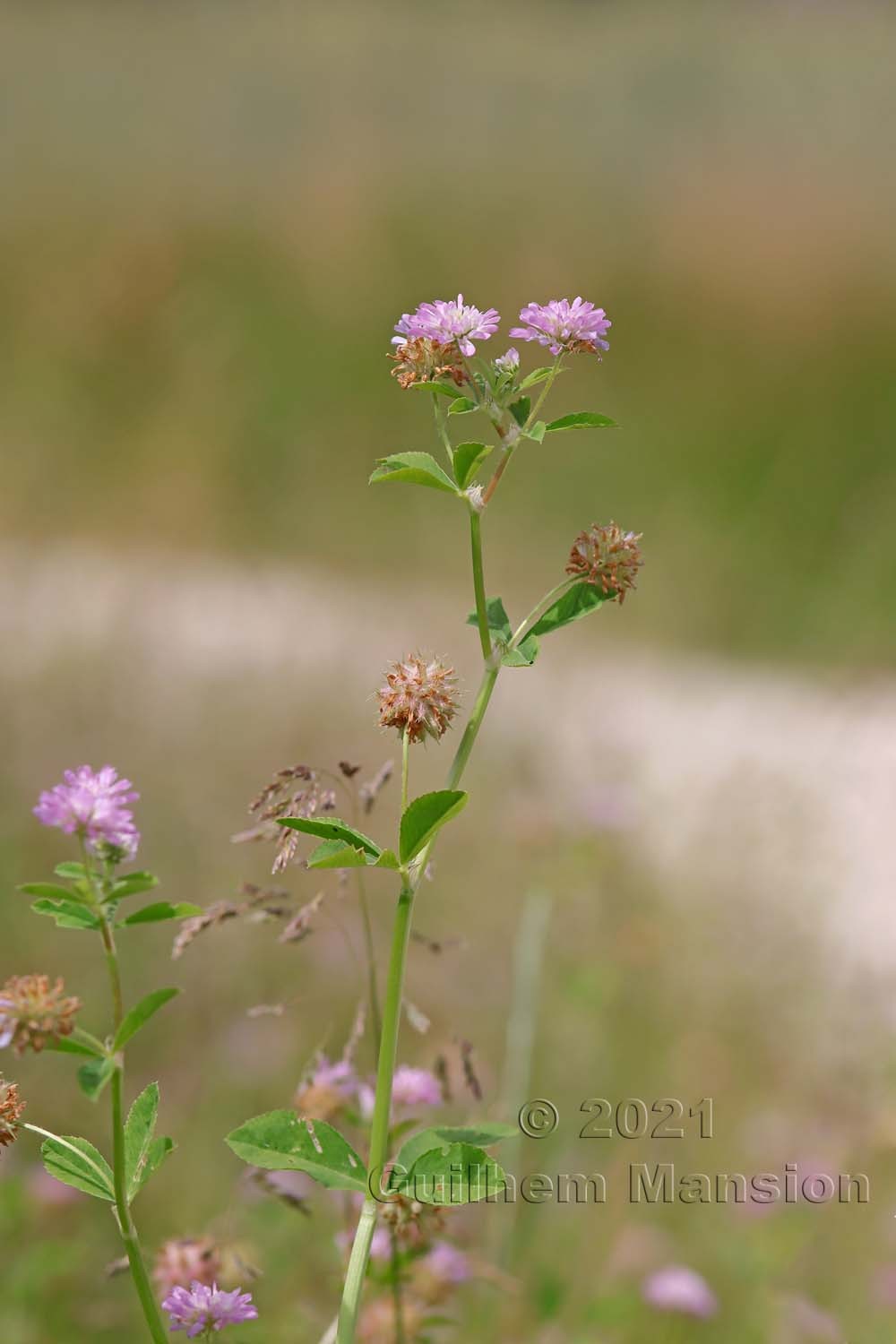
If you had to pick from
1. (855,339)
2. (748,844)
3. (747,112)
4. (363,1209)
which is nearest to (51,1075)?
(748,844)

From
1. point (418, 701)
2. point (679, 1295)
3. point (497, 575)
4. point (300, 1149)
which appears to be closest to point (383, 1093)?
point (300, 1149)

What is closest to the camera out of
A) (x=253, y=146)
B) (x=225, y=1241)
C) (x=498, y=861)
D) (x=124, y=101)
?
(x=225, y=1241)

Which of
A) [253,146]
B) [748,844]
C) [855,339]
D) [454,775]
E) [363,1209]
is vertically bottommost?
[363,1209]

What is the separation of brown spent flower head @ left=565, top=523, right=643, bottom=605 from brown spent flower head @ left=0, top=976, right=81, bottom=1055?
11.0 inches

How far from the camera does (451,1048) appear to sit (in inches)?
63.3

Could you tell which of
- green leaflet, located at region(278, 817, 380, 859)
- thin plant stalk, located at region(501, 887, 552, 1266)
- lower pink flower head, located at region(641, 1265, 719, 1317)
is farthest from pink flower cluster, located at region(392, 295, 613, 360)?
lower pink flower head, located at region(641, 1265, 719, 1317)

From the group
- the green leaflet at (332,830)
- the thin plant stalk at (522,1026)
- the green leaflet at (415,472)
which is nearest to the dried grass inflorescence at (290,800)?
the green leaflet at (332,830)

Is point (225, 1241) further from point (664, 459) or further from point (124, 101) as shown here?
point (124, 101)

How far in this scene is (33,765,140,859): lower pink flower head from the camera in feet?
1.63

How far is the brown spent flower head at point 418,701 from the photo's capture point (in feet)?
1.89

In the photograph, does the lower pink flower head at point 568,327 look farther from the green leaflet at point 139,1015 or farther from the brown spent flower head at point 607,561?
the green leaflet at point 139,1015

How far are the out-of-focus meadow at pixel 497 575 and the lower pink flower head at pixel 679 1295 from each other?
3cm

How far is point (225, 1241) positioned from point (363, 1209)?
0.26 meters

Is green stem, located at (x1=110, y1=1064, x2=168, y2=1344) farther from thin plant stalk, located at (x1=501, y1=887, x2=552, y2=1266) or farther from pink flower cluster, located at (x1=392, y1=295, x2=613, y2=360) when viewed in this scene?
thin plant stalk, located at (x1=501, y1=887, x2=552, y2=1266)
